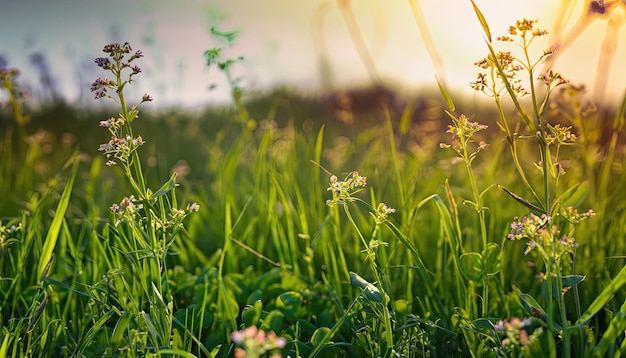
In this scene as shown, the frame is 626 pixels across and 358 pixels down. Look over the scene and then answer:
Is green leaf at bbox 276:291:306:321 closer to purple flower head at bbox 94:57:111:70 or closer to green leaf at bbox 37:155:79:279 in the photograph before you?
green leaf at bbox 37:155:79:279

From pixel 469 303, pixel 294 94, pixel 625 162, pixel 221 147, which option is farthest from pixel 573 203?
pixel 294 94

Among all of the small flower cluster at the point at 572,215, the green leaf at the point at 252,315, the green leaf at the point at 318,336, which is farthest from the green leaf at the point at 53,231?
the small flower cluster at the point at 572,215

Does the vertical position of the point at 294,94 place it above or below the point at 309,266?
above

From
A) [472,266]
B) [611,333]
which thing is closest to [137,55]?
[472,266]

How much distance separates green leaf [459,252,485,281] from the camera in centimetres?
146

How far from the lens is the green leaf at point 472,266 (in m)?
1.46

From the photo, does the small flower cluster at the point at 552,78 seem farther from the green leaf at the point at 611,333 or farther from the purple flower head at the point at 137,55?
the purple flower head at the point at 137,55

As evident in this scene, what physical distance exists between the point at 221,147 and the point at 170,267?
7.15 feet

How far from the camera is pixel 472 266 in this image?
1.56 meters

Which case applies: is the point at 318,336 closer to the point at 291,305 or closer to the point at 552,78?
the point at 291,305

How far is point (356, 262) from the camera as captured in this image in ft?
6.43

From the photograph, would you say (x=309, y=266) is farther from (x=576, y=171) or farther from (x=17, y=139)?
(x=17, y=139)

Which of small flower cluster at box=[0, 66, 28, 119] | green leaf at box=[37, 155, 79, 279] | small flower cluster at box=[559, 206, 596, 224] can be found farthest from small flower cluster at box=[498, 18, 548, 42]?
small flower cluster at box=[0, 66, 28, 119]

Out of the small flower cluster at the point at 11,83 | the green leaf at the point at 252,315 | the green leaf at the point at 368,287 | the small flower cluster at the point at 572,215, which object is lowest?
the green leaf at the point at 252,315
